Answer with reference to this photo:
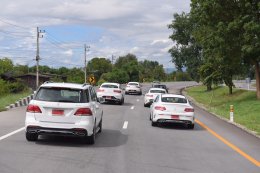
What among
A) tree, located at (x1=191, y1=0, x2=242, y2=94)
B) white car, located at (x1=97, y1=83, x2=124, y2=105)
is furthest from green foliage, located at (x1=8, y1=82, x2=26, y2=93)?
tree, located at (x1=191, y1=0, x2=242, y2=94)

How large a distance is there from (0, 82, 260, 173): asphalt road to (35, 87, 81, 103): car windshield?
1168 mm

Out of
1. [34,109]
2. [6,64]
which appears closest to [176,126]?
[34,109]

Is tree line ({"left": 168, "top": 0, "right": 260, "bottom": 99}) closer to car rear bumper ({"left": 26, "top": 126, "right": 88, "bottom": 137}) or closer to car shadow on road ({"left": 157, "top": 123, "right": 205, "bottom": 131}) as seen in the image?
car shadow on road ({"left": 157, "top": 123, "right": 205, "bottom": 131})

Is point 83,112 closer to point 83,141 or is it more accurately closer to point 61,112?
point 61,112

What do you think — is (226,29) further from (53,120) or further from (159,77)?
(159,77)

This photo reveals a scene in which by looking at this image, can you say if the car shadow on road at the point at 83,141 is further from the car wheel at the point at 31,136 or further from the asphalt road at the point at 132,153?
the car wheel at the point at 31,136

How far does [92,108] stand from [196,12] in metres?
24.9

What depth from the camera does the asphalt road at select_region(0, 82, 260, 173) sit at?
911 cm

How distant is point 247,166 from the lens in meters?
9.95

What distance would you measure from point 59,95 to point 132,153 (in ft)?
8.27

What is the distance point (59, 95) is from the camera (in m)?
12.1

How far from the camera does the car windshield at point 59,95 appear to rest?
12008 mm

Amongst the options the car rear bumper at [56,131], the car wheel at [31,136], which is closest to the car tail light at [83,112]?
the car rear bumper at [56,131]

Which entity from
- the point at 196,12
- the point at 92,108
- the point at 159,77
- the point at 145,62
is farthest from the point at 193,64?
the point at 145,62
